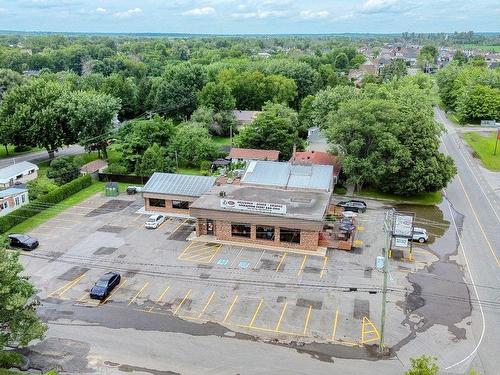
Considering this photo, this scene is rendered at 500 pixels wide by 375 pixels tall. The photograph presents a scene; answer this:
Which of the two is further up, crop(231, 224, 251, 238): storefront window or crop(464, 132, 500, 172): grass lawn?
crop(231, 224, 251, 238): storefront window

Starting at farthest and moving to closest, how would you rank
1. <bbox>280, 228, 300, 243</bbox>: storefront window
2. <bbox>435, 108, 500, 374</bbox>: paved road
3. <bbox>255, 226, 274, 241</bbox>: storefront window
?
<bbox>255, 226, 274, 241</bbox>: storefront window → <bbox>280, 228, 300, 243</bbox>: storefront window → <bbox>435, 108, 500, 374</bbox>: paved road

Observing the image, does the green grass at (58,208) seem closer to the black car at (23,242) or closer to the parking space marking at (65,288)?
the black car at (23,242)

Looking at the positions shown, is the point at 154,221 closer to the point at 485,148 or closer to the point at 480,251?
the point at 480,251

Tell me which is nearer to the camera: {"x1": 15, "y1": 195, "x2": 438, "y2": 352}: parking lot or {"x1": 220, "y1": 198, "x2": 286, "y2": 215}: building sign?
{"x1": 15, "y1": 195, "x2": 438, "y2": 352}: parking lot

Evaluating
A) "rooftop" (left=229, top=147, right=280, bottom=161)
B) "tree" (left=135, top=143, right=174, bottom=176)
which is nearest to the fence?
"tree" (left=135, top=143, right=174, bottom=176)

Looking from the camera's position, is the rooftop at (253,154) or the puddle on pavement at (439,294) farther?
the rooftop at (253,154)

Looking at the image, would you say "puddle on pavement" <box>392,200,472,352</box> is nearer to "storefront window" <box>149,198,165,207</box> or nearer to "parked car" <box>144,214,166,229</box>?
"parked car" <box>144,214,166,229</box>

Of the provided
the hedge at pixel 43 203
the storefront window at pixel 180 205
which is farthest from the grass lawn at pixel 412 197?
the hedge at pixel 43 203

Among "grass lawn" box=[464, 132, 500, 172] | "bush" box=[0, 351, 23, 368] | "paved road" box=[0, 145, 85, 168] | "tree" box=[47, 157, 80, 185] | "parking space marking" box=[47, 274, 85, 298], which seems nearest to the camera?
"bush" box=[0, 351, 23, 368]
